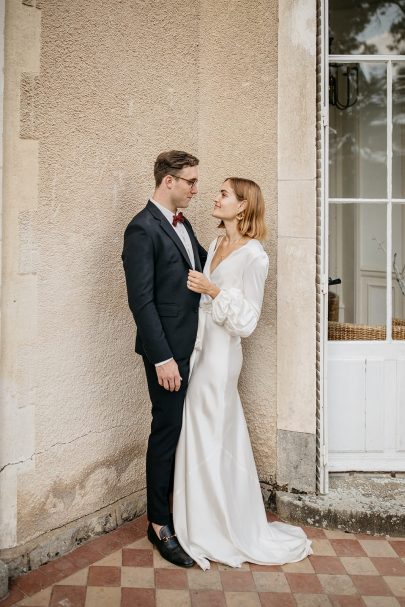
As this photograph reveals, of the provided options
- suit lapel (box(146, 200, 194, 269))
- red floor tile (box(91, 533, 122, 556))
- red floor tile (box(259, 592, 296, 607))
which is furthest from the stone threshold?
suit lapel (box(146, 200, 194, 269))

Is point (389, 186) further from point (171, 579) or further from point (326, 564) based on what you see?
point (171, 579)

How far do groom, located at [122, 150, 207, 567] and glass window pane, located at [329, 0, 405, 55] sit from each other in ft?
6.09

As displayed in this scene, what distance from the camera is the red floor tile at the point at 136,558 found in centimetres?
307

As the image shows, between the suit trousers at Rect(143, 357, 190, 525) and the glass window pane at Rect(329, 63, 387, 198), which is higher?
the glass window pane at Rect(329, 63, 387, 198)

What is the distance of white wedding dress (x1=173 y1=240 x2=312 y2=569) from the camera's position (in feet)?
10.1

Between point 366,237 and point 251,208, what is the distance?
4.05 feet

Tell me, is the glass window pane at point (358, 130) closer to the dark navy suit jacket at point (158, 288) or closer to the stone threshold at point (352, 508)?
the dark navy suit jacket at point (158, 288)

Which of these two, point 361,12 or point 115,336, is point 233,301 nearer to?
point 115,336

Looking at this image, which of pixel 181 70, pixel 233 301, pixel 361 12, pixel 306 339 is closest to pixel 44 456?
pixel 233 301

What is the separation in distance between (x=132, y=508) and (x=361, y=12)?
363 centimetres

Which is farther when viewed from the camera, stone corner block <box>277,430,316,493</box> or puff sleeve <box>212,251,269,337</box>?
stone corner block <box>277,430,316,493</box>

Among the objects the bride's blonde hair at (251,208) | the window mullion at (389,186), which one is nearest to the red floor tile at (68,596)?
the bride's blonde hair at (251,208)

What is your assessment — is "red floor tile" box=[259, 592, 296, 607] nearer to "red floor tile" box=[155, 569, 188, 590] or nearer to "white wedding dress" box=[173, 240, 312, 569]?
"white wedding dress" box=[173, 240, 312, 569]

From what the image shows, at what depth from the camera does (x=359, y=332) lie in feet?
12.9
